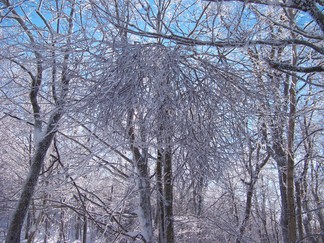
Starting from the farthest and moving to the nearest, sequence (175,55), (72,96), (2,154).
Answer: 1. (2,154)
2. (72,96)
3. (175,55)

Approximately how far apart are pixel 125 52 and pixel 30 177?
3031 millimetres

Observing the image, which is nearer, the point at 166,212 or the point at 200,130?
the point at 200,130

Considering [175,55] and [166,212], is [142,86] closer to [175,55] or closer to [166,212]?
[175,55]

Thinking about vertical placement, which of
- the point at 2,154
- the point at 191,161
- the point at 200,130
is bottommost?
the point at 191,161

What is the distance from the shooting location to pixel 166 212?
2.66 m

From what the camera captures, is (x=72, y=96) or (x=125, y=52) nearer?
(x=125, y=52)

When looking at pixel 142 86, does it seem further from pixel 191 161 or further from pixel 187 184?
pixel 187 184

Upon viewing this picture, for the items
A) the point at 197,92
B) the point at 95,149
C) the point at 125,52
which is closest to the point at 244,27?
the point at 197,92

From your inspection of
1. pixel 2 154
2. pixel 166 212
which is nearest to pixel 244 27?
pixel 166 212

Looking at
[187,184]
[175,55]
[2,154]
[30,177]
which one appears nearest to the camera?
[175,55]

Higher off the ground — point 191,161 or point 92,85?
point 92,85

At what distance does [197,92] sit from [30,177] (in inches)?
123

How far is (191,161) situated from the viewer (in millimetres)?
1518

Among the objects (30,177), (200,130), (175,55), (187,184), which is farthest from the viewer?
(30,177)
